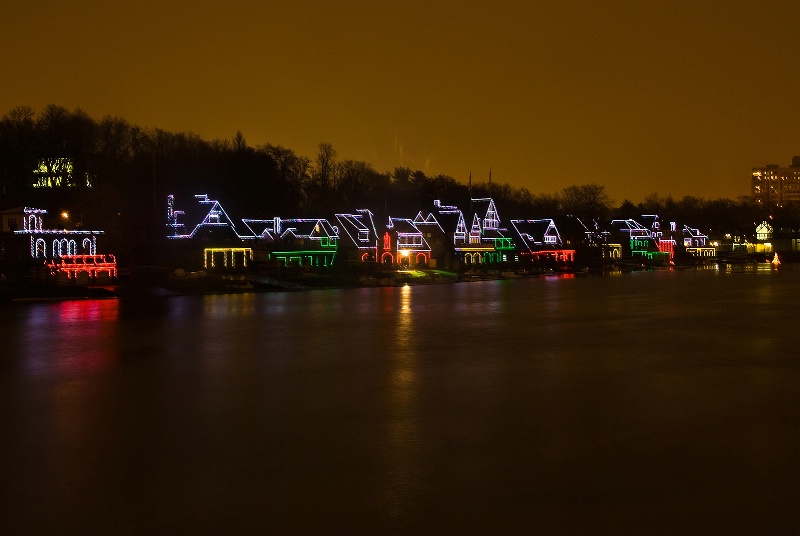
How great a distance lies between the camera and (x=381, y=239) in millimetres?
86312

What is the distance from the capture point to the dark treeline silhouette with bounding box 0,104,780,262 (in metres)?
75.5

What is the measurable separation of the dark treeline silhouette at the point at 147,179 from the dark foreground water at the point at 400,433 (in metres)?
43.6

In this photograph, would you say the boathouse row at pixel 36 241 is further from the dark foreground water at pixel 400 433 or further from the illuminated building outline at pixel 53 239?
the dark foreground water at pixel 400 433

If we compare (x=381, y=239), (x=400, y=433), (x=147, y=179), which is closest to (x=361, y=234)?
(x=381, y=239)

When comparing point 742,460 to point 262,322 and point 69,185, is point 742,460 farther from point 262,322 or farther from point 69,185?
point 69,185

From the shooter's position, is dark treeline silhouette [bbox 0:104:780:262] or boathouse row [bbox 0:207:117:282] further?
dark treeline silhouette [bbox 0:104:780:262]

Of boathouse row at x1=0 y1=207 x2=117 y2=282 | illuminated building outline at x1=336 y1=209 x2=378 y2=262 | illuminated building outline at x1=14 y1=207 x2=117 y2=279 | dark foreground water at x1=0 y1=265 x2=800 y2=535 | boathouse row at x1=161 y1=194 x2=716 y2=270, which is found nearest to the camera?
dark foreground water at x1=0 y1=265 x2=800 y2=535

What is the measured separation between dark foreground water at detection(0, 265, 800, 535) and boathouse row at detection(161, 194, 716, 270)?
49.5 metres

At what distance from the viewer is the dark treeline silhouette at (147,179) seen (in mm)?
75500

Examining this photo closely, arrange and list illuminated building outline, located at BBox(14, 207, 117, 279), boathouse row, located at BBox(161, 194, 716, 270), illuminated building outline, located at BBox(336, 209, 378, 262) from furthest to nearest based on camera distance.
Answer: illuminated building outline, located at BBox(336, 209, 378, 262)
boathouse row, located at BBox(161, 194, 716, 270)
illuminated building outline, located at BBox(14, 207, 117, 279)

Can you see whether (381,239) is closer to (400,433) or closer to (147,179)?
(147,179)

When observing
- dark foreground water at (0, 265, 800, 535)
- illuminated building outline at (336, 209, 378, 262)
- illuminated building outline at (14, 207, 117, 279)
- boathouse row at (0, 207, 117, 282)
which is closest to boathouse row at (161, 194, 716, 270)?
illuminated building outline at (336, 209, 378, 262)

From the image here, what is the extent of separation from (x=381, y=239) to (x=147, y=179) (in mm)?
25777

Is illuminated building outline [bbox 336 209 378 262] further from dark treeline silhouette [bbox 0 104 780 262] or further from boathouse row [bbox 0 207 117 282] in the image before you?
boathouse row [bbox 0 207 117 282]
